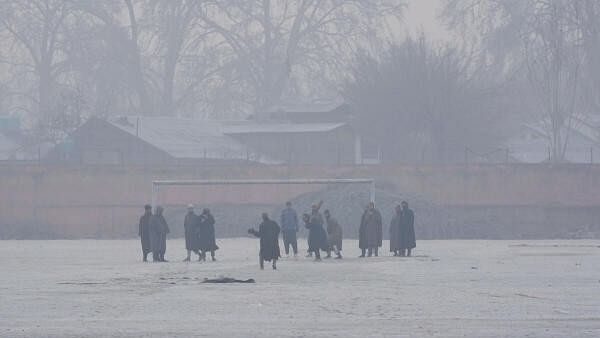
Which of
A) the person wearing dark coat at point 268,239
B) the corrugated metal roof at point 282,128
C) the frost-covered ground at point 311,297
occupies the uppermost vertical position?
the corrugated metal roof at point 282,128

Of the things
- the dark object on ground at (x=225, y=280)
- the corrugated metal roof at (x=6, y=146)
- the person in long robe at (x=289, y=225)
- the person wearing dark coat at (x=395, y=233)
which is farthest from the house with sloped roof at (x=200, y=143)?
the dark object on ground at (x=225, y=280)

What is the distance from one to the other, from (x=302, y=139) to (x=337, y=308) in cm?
4953

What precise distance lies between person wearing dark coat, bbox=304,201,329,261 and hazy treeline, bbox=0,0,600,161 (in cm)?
3537

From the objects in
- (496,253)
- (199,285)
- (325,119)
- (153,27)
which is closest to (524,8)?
(325,119)

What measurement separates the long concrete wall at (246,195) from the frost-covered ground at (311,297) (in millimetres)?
14700

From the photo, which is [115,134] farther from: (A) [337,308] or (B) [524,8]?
(A) [337,308]

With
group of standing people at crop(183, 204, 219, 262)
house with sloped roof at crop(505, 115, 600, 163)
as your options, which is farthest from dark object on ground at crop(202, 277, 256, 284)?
house with sloped roof at crop(505, 115, 600, 163)

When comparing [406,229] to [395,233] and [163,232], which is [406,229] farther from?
[163,232]

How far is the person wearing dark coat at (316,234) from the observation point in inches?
1405

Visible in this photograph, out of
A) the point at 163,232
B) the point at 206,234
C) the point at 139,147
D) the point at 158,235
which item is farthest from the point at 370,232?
the point at 139,147

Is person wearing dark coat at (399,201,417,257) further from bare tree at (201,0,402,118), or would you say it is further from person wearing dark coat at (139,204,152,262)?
bare tree at (201,0,402,118)

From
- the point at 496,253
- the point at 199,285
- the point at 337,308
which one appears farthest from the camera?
the point at 496,253

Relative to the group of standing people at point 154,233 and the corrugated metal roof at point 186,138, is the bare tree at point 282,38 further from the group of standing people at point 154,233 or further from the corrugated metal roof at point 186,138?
the group of standing people at point 154,233

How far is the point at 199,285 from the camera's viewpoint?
2645cm
